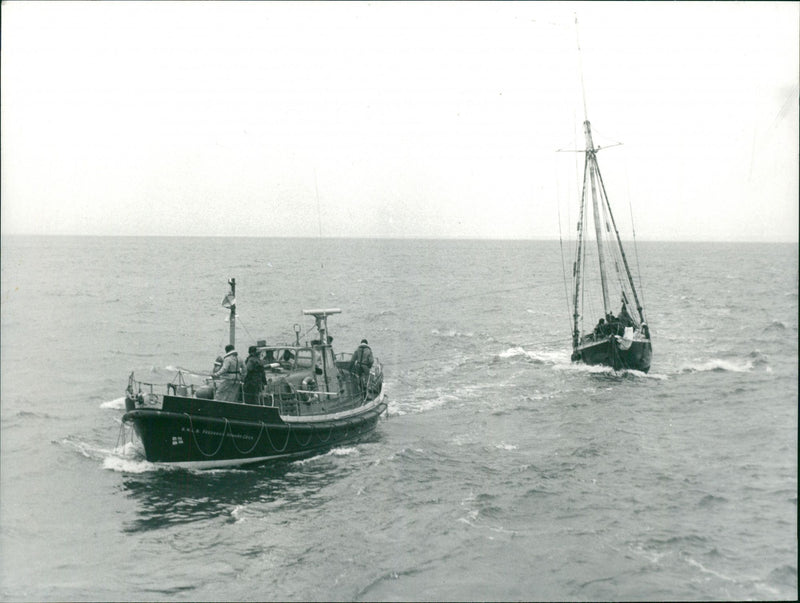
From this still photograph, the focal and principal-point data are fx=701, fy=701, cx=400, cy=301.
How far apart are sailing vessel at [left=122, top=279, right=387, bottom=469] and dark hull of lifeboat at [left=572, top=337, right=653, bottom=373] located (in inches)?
591

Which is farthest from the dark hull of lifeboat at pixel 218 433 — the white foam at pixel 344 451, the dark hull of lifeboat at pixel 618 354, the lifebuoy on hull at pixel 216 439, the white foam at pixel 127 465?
the dark hull of lifeboat at pixel 618 354

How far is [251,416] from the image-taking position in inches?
820

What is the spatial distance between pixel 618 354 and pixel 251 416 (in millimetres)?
20625

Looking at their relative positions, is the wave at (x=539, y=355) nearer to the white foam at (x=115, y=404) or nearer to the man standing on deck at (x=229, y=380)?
the white foam at (x=115, y=404)

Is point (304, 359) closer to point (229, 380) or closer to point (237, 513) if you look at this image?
point (229, 380)

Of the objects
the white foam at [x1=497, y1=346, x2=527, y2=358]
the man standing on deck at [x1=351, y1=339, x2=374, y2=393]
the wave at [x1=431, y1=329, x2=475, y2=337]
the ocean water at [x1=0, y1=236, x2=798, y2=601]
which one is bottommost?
the ocean water at [x1=0, y1=236, x2=798, y2=601]

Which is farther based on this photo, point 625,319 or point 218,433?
point 625,319

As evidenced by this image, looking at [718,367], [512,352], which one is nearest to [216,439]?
[512,352]

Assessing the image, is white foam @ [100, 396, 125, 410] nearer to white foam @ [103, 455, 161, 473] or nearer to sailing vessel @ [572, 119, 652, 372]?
white foam @ [103, 455, 161, 473]

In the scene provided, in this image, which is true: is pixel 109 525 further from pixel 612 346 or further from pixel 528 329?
pixel 528 329

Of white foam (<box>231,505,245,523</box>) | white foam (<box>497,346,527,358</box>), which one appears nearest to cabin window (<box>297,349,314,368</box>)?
white foam (<box>231,505,245,523</box>)

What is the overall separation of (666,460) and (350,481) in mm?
9343

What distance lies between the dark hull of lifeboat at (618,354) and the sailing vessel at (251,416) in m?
15.0

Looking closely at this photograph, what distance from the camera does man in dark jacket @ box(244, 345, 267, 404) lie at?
2127 centimetres
